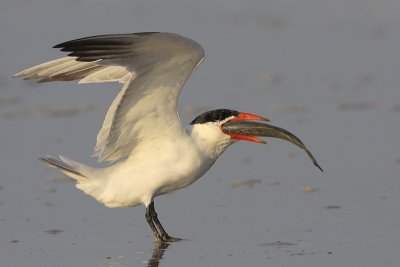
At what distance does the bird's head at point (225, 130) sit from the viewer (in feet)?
25.3

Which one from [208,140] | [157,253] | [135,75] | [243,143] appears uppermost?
[135,75]

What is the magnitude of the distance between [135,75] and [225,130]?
812 mm

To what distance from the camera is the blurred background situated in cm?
729

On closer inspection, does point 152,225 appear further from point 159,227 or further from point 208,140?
point 208,140

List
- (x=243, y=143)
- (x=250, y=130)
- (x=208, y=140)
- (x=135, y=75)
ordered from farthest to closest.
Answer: (x=243, y=143), (x=250, y=130), (x=208, y=140), (x=135, y=75)

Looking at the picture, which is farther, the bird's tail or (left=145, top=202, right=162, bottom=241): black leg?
the bird's tail

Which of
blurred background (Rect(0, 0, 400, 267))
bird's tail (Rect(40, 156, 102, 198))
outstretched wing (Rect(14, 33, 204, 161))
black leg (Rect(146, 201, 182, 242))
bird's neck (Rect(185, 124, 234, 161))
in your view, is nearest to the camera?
outstretched wing (Rect(14, 33, 204, 161))

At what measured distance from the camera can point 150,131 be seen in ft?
25.5

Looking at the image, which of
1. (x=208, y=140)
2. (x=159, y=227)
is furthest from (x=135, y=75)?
(x=159, y=227)

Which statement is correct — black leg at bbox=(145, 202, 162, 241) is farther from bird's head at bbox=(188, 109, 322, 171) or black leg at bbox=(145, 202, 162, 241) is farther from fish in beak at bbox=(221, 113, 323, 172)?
fish in beak at bbox=(221, 113, 323, 172)

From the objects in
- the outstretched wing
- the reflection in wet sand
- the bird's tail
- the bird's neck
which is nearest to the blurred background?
the reflection in wet sand

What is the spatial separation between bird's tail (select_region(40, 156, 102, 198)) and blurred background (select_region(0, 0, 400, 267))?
275 millimetres

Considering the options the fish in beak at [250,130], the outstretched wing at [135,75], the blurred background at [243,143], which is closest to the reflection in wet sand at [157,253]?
the blurred background at [243,143]

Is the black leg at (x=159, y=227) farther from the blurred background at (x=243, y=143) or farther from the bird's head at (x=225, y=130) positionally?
the bird's head at (x=225, y=130)
